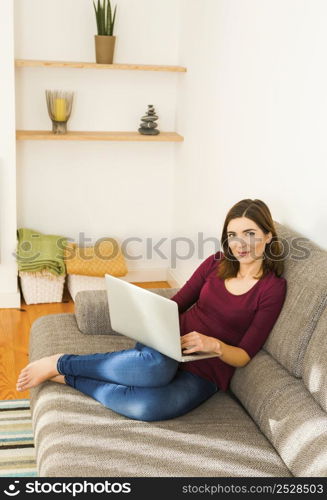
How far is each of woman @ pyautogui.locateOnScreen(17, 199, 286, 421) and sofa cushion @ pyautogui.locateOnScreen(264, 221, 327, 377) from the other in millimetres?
35

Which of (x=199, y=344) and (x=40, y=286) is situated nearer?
(x=199, y=344)

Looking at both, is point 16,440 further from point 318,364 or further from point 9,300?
point 9,300

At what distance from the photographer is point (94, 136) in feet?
13.3

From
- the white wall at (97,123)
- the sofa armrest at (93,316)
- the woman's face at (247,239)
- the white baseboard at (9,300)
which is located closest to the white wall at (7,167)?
the white baseboard at (9,300)

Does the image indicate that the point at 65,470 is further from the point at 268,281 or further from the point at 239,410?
the point at 268,281

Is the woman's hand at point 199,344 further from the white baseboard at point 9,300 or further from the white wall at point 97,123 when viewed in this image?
the white wall at point 97,123

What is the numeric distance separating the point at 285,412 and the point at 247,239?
0.61 m

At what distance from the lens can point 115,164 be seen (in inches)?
170

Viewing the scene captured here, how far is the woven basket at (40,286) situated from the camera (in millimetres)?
4035

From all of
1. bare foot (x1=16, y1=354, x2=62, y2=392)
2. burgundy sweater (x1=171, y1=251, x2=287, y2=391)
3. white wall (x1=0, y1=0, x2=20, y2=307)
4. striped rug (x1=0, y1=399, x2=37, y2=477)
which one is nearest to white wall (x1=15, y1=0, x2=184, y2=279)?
white wall (x1=0, y1=0, x2=20, y2=307)

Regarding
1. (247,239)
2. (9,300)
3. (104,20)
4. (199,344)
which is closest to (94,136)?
(104,20)

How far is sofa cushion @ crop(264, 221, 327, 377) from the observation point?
2197 millimetres

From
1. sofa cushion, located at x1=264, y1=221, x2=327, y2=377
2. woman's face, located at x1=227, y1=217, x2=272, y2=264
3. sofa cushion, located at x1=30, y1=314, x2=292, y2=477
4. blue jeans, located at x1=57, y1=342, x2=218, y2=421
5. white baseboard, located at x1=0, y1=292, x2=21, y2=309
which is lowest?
white baseboard, located at x1=0, y1=292, x2=21, y2=309

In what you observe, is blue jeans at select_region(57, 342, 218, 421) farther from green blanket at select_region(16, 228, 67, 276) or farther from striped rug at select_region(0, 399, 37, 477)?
A: green blanket at select_region(16, 228, 67, 276)
